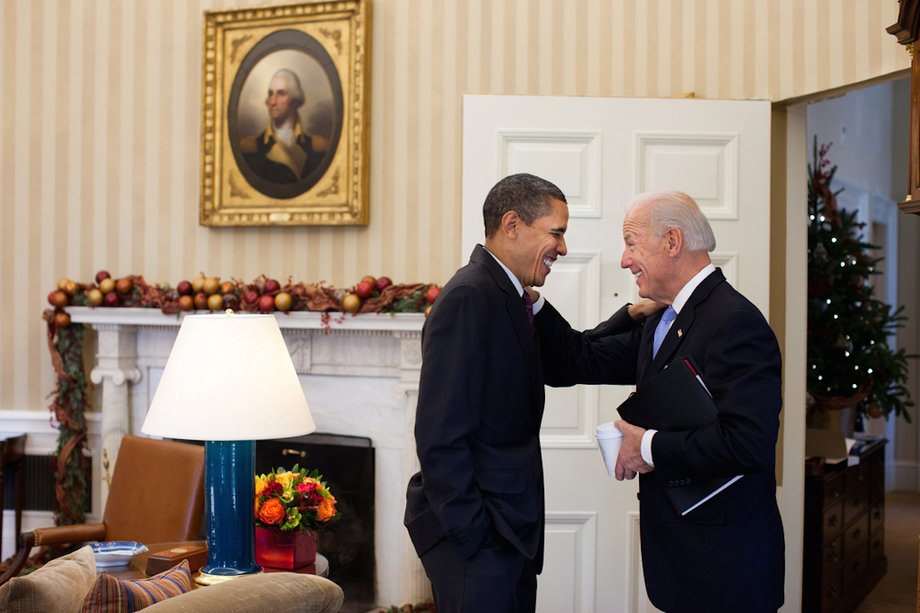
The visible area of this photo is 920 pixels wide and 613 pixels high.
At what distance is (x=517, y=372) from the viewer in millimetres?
2523

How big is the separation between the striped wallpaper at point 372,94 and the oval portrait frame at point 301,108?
7.6 inches

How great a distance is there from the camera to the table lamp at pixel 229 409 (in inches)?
101

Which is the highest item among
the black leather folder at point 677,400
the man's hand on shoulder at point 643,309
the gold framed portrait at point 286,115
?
the gold framed portrait at point 286,115

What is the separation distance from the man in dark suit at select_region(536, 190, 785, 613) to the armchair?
1860 millimetres

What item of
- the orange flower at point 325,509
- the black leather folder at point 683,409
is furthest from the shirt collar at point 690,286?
the orange flower at point 325,509

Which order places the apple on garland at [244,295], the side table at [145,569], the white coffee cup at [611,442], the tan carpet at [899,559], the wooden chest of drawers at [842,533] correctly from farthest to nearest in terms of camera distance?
1. the tan carpet at [899,559]
2. the wooden chest of drawers at [842,533]
3. the apple on garland at [244,295]
4. the side table at [145,569]
5. the white coffee cup at [611,442]

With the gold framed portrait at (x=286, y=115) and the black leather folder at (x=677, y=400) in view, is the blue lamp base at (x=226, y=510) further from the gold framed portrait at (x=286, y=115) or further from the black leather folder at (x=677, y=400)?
the gold framed portrait at (x=286, y=115)

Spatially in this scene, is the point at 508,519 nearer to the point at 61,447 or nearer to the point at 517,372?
the point at 517,372

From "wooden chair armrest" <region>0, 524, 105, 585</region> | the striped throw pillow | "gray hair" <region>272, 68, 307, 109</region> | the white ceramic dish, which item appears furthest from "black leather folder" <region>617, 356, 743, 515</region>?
"gray hair" <region>272, 68, 307, 109</region>

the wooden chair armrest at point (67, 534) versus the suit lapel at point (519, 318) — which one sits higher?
the suit lapel at point (519, 318)

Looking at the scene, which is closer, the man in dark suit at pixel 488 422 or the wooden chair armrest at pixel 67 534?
the man in dark suit at pixel 488 422

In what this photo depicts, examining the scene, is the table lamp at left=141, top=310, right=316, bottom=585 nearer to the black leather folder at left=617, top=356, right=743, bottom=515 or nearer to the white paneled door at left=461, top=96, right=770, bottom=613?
the black leather folder at left=617, top=356, right=743, bottom=515

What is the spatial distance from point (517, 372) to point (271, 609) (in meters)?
0.93

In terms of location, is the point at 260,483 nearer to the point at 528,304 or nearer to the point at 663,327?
the point at 528,304
